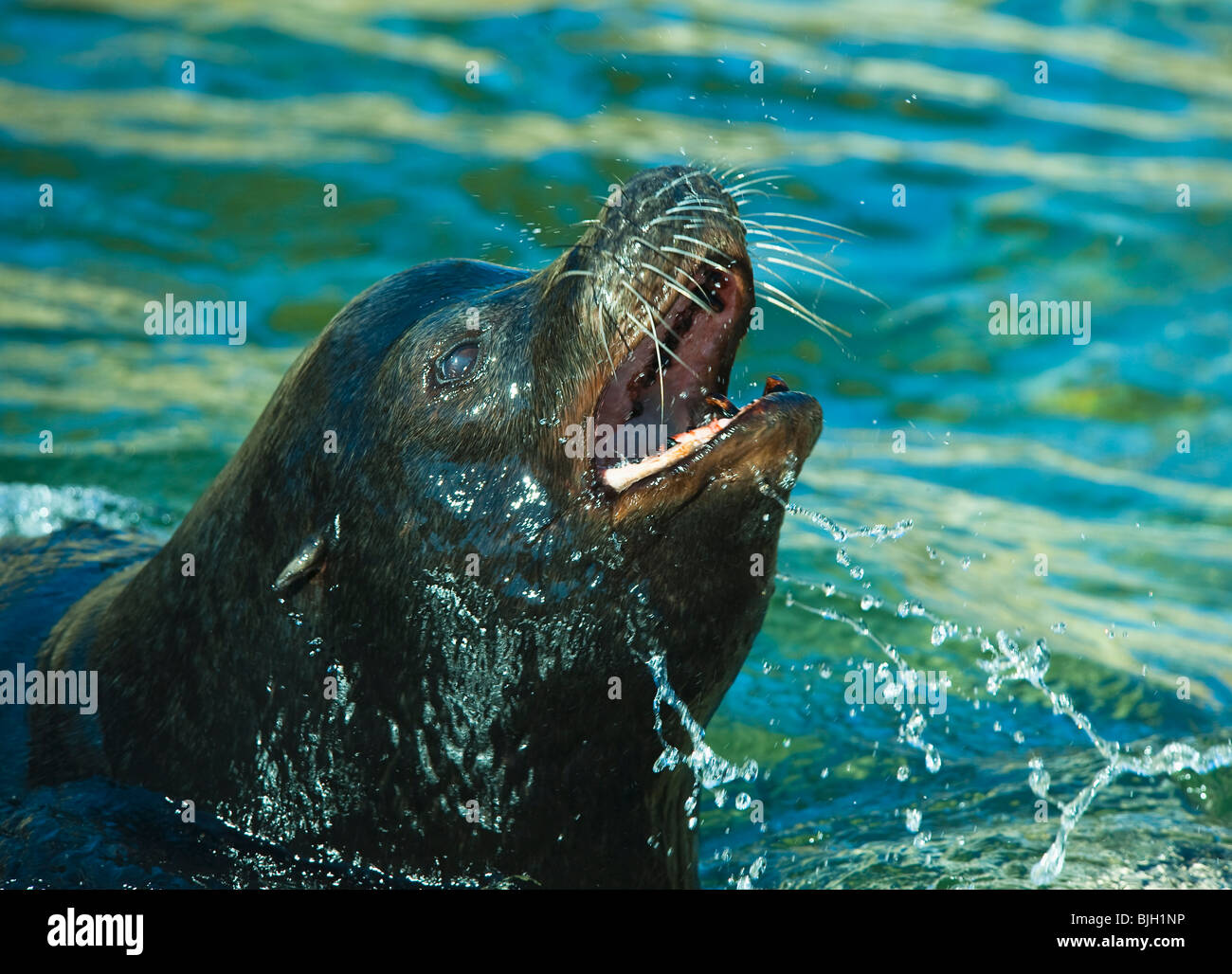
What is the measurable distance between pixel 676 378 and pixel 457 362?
522 mm

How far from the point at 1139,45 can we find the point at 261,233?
8.07m

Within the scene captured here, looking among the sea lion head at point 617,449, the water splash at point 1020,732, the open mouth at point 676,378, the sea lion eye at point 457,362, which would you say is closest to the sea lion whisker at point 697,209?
the sea lion head at point 617,449

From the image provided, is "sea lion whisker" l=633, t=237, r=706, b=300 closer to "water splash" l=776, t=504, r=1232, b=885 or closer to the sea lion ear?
the sea lion ear

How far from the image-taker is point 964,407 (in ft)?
28.9

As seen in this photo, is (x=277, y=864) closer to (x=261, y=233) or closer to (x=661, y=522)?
(x=661, y=522)

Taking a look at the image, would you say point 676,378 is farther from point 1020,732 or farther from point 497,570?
point 1020,732

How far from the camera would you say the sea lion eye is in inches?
136

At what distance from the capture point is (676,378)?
332 centimetres

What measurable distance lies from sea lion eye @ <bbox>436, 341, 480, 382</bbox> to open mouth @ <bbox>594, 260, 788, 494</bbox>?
37cm

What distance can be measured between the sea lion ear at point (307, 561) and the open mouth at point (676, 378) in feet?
2.37

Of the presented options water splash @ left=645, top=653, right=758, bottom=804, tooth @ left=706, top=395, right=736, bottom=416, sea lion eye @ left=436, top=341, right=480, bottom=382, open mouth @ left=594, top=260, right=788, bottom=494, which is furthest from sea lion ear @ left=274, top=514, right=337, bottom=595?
tooth @ left=706, top=395, right=736, bottom=416

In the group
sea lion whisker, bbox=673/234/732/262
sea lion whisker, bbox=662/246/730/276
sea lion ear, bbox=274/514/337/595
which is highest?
sea lion whisker, bbox=673/234/732/262

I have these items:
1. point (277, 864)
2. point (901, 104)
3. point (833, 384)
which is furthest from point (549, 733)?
point (901, 104)

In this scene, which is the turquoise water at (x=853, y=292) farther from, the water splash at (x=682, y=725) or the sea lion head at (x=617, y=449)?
the water splash at (x=682, y=725)
